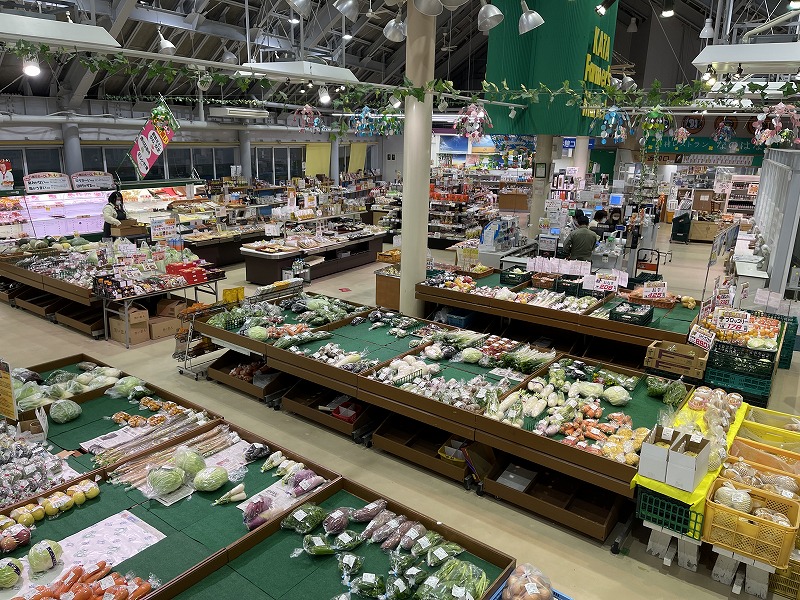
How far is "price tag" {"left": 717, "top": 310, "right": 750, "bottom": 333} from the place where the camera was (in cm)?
656

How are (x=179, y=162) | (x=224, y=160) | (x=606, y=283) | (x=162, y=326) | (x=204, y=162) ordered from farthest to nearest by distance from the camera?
1. (x=224, y=160)
2. (x=204, y=162)
3. (x=179, y=162)
4. (x=162, y=326)
5. (x=606, y=283)

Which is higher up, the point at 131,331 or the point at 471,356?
the point at 471,356

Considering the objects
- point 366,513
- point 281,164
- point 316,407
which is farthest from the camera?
point 281,164

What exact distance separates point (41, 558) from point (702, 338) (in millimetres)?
6005

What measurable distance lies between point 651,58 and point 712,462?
25.3 m

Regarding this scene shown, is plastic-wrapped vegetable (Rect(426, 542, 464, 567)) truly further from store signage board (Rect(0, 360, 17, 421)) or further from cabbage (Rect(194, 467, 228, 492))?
store signage board (Rect(0, 360, 17, 421))

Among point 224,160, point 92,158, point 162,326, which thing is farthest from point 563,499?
point 224,160

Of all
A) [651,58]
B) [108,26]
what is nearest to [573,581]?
[108,26]

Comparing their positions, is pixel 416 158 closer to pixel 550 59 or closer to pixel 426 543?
pixel 550 59

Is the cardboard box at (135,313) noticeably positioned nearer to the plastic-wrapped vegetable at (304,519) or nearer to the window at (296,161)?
the plastic-wrapped vegetable at (304,519)

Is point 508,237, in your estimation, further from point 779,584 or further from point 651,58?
point 651,58

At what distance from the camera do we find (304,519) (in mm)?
3436

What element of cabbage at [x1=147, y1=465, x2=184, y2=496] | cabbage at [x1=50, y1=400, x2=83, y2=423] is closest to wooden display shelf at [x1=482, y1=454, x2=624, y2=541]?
cabbage at [x1=147, y1=465, x2=184, y2=496]

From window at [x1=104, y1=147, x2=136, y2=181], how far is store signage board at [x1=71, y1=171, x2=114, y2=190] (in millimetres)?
2257
